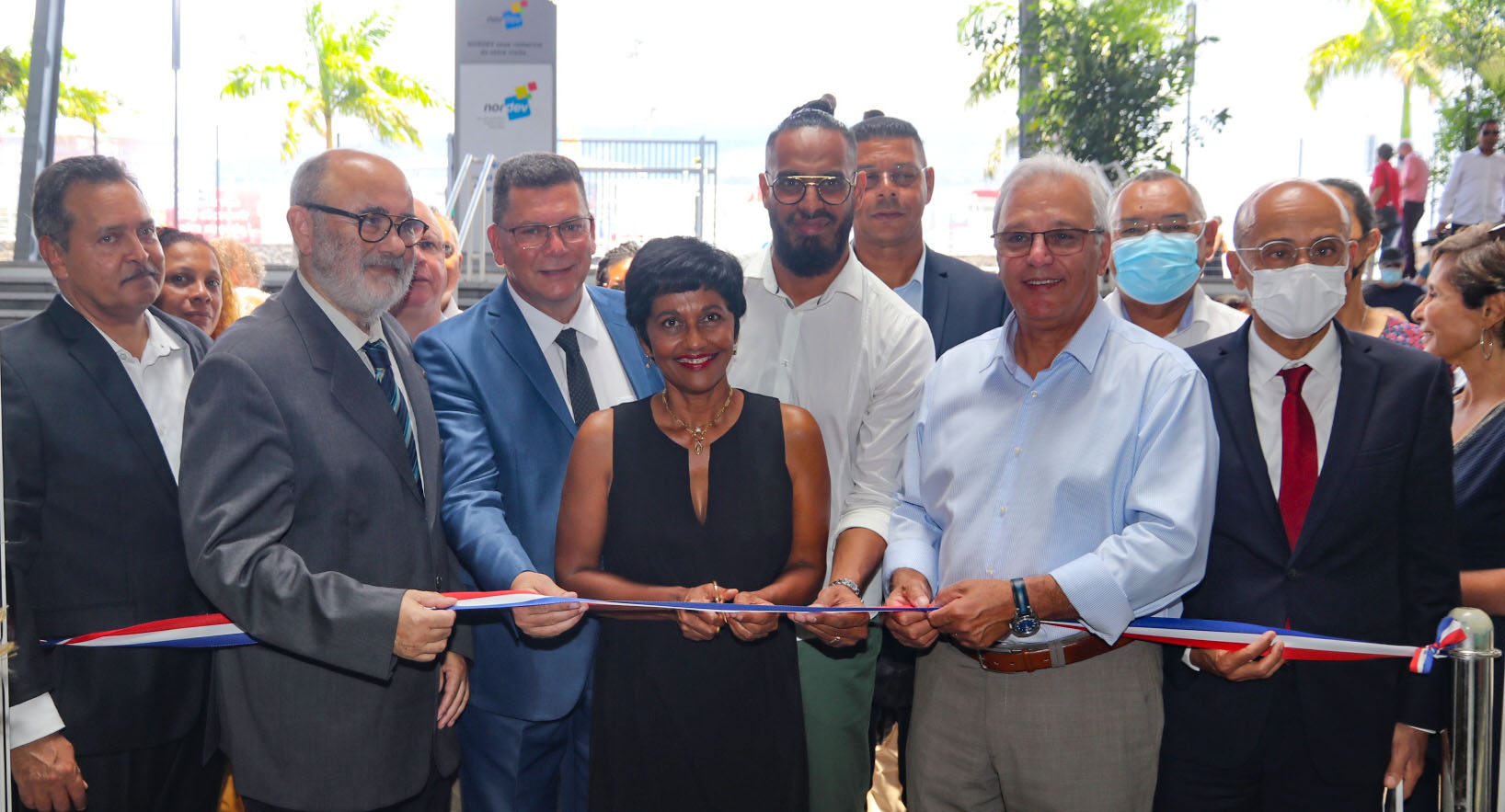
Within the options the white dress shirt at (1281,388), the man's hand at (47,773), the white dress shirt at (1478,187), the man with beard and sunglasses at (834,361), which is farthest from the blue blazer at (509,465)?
the white dress shirt at (1478,187)

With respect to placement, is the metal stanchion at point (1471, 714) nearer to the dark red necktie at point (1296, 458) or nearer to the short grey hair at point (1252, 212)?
the dark red necktie at point (1296, 458)

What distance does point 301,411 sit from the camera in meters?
2.62

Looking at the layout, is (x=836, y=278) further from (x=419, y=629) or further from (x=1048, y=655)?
(x=419, y=629)

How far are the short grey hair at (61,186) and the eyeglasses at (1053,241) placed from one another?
251 cm

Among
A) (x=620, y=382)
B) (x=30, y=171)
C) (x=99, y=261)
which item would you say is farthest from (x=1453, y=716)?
(x=30, y=171)

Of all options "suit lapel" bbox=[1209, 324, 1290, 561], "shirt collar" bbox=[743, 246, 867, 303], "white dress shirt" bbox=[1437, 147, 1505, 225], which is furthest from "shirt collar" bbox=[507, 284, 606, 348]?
"white dress shirt" bbox=[1437, 147, 1505, 225]

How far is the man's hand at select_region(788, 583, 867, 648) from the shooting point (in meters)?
2.86

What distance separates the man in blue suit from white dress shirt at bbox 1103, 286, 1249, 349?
1.81 m

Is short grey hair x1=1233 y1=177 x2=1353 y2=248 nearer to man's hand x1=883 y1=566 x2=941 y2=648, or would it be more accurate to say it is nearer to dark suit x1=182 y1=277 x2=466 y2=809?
man's hand x1=883 y1=566 x2=941 y2=648

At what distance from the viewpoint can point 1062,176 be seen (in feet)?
9.36

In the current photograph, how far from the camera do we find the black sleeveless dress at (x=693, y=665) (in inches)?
112

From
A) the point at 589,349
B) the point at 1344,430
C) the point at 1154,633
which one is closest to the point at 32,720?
the point at 589,349

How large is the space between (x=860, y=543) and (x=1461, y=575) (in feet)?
5.19

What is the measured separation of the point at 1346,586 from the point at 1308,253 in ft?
2.78
